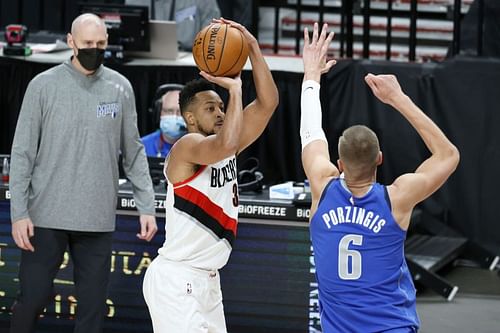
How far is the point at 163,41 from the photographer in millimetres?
Answer: 10086

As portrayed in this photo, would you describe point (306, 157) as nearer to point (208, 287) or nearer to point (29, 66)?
point (208, 287)

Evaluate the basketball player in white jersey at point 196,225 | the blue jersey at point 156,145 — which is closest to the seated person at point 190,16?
the blue jersey at point 156,145

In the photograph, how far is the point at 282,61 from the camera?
33.7 feet

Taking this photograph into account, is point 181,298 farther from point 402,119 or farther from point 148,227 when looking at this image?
point 402,119

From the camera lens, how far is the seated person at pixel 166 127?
27.8 feet

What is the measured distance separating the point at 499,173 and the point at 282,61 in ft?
7.13

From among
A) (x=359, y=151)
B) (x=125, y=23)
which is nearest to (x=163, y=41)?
(x=125, y=23)

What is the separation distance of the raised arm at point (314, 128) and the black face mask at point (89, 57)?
5.44ft

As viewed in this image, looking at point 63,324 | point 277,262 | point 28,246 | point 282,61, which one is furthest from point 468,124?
point 28,246

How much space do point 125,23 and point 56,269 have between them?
3.76m

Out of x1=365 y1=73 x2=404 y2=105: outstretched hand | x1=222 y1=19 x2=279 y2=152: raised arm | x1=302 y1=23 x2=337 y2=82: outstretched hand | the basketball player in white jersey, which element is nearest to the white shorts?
the basketball player in white jersey

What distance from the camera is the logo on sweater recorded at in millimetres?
6512

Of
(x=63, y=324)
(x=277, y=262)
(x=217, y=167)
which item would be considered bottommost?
(x=63, y=324)

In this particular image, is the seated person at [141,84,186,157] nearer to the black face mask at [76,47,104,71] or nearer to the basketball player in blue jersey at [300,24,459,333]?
the black face mask at [76,47,104,71]
